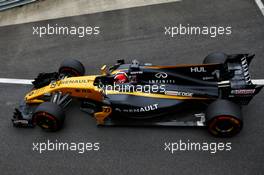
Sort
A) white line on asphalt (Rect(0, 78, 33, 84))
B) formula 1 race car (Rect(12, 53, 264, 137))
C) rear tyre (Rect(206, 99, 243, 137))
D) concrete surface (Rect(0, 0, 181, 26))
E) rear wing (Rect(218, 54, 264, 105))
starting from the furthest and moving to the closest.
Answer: concrete surface (Rect(0, 0, 181, 26)), white line on asphalt (Rect(0, 78, 33, 84)), formula 1 race car (Rect(12, 53, 264, 137)), rear wing (Rect(218, 54, 264, 105)), rear tyre (Rect(206, 99, 243, 137))

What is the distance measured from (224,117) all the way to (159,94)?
4.74ft

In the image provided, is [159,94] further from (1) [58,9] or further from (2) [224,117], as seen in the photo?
(1) [58,9]

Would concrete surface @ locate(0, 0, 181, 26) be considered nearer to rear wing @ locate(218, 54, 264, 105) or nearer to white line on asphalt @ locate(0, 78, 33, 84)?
white line on asphalt @ locate(0, 78, 33, 84)

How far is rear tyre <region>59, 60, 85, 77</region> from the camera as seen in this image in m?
8.21

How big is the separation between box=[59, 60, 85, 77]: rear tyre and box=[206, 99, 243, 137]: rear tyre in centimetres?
343

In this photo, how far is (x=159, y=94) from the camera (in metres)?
7.09

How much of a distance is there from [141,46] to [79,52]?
6.02 feet

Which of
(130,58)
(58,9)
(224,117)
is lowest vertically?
(224,117)

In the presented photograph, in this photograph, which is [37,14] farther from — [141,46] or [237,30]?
[237,30]

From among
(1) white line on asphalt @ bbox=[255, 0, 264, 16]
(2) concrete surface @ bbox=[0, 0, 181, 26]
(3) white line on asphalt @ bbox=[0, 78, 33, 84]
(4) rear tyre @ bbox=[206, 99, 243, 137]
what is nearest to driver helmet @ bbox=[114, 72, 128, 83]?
(4) rear tyre @ bbox=[206, 99, 243, 137]

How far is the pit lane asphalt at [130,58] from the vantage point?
6797 millimetres

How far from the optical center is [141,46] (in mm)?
9547

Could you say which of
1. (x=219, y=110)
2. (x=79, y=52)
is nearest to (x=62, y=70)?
(x=79, y=52)

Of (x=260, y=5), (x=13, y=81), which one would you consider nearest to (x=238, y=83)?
(x=260, y=5)
